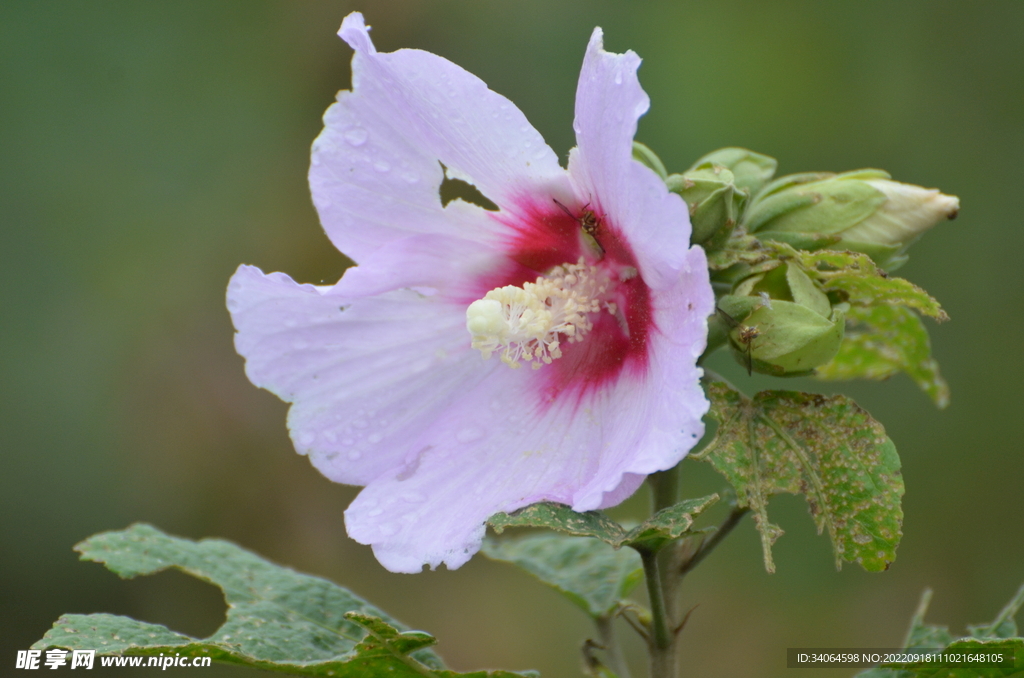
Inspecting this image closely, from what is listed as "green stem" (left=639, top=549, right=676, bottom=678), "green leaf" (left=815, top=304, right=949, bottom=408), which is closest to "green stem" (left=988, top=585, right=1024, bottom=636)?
"green leaf" (left=815, top=304, right=949, bottom=408)

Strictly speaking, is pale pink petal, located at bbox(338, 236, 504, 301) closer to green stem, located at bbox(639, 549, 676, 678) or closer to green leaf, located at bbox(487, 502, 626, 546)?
green leaf, located at bbox(487, 502, 626, 546)

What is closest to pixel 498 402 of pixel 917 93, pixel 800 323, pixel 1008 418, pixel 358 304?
pixel 358 304

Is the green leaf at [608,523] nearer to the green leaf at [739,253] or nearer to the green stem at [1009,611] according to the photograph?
the green leaf at [739,253]

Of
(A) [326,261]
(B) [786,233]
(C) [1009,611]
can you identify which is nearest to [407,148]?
(B) [786,233]

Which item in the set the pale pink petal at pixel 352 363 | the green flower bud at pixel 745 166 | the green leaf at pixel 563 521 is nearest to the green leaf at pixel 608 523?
the green leaf at pixel 563 521

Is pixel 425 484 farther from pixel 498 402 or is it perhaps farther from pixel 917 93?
pixel 917 93

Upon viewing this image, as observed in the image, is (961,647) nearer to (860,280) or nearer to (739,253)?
(860,280)

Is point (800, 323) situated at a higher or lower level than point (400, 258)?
lower
